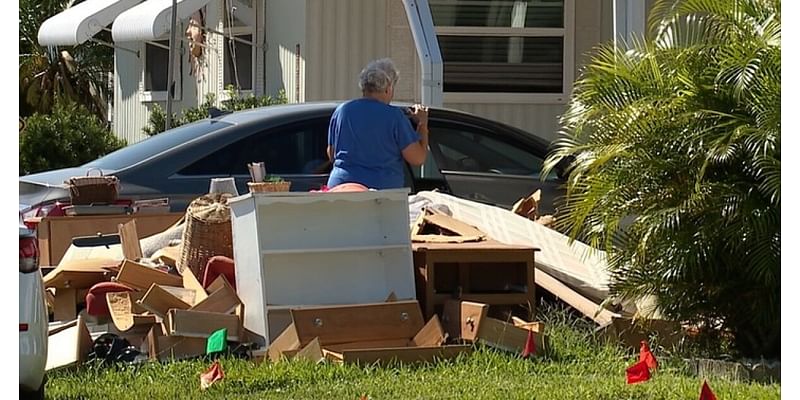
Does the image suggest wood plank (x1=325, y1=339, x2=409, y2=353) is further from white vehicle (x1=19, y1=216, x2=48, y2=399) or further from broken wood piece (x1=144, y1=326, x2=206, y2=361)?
white vehicle (x1=19, y1=216, x2=48, y2=399)

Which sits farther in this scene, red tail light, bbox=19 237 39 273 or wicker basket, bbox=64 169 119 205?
wicker basket, bbox=64 169 119 205

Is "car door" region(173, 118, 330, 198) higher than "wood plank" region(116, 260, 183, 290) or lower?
higher

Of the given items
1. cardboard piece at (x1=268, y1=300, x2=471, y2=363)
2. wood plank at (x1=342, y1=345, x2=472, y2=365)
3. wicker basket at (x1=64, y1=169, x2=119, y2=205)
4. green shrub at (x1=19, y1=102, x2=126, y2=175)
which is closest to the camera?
wood plank at (x1=342, y1=345, x2=472, y2=365)

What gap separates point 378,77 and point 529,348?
85.3 inches

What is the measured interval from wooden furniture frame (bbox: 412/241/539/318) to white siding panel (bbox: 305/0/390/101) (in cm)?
771

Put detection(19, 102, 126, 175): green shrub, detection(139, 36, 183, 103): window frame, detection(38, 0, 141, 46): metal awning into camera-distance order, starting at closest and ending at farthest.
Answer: detection(38, 0, 141, 46): metal awning, detection(19, 102, 126, 175): green shrub, detection(139, 36, 183, 103): window frame

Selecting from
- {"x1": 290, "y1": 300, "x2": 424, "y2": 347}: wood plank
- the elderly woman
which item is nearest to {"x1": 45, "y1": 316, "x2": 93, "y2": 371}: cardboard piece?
{"x1": 290, "y1": 300, "x2": 424, "y2": 347}: wood plank

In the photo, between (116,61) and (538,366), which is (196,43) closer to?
(116,61)

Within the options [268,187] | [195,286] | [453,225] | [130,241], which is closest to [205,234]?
[195,286]

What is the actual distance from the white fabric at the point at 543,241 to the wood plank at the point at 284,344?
181 cm

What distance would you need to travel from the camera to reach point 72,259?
335 inches

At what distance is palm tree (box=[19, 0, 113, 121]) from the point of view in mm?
35219

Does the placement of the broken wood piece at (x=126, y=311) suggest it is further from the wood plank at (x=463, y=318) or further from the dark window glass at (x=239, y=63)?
the dark window glass at (x=239, y=63)

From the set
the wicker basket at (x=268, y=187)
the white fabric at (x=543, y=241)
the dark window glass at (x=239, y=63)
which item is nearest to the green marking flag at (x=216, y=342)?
the wicker basket at (x=268, y=187)
